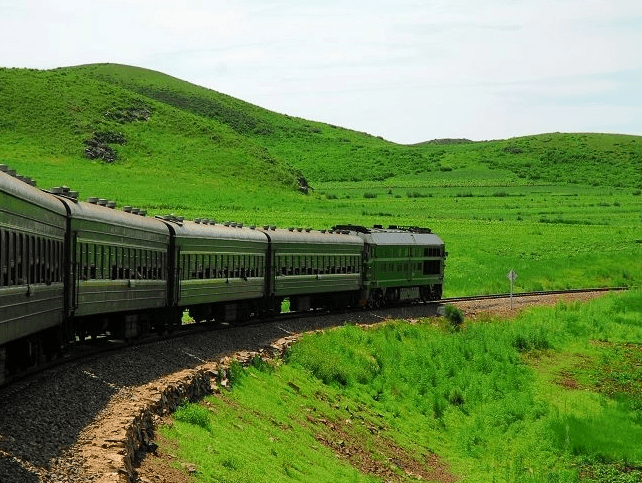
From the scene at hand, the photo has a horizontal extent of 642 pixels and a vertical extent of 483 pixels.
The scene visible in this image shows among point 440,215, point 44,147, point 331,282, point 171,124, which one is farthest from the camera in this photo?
point 171,124

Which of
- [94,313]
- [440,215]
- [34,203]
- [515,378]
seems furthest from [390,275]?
[440,215]

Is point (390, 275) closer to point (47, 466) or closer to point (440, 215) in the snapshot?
point (47, 466)

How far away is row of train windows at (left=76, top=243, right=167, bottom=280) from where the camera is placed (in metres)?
23.8

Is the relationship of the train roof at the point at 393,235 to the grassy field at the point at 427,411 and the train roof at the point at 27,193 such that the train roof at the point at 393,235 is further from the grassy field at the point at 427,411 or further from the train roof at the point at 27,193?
the train roof at the point at 27,193

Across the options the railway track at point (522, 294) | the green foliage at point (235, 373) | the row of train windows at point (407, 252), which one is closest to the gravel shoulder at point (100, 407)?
the green foliage at point (235, 373)

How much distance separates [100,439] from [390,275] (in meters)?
36.4

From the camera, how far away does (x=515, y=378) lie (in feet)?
128

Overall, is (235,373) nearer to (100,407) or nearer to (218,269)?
(100,407)

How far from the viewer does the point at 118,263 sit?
26.4 meters

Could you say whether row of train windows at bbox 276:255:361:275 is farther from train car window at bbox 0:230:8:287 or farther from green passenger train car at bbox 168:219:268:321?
train car window at bbox 0:230:8:287

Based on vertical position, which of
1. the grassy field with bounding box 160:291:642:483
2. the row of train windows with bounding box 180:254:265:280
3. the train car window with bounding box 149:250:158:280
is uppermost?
the train car window with bounding box 149:250:158:280

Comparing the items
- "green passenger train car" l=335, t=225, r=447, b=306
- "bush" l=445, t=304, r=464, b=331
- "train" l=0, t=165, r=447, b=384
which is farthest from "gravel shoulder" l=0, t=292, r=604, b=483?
"green passenger train car" l=335, t=225, r=447, b=306

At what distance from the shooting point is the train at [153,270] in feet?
60.1

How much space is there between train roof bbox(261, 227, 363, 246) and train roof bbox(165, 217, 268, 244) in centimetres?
137
